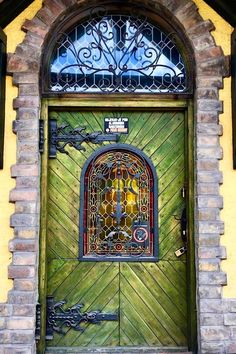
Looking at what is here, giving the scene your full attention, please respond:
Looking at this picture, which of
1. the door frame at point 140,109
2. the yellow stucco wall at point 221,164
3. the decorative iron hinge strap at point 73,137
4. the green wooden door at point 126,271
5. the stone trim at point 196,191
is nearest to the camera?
the stone trim at point 196,191

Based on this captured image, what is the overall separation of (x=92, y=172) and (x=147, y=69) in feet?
4.04

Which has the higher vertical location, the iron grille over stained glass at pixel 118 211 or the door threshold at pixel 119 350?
the iron grille over stained glass at pixel 118 211

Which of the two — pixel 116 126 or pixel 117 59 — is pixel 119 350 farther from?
pixel 117 59

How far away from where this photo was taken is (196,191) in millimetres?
4758

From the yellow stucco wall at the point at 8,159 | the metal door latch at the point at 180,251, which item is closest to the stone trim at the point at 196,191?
the yellow stucco wall at the point at 8,159

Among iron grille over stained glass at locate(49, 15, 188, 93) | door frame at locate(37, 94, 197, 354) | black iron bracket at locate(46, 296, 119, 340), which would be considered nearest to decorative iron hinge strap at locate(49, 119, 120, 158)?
door frame at locate(37, 94, 197, 354)

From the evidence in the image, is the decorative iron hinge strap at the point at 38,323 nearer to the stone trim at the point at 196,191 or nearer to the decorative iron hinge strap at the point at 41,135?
the stone trim at the point at 196,191

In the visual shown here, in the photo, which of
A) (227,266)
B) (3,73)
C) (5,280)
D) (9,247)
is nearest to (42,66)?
(3,73)

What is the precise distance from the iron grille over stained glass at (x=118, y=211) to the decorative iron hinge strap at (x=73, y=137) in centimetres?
21

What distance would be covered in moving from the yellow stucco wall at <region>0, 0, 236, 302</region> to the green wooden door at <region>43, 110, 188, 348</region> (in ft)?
1.49

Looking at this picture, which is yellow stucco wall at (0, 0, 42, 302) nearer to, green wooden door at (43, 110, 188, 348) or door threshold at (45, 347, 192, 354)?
green wooden door at (43, 110, 188, 348)

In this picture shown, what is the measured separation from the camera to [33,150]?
187 inches

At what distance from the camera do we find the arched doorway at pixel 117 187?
4875 millimetres

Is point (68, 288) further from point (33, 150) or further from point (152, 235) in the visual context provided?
point (33, 150)
